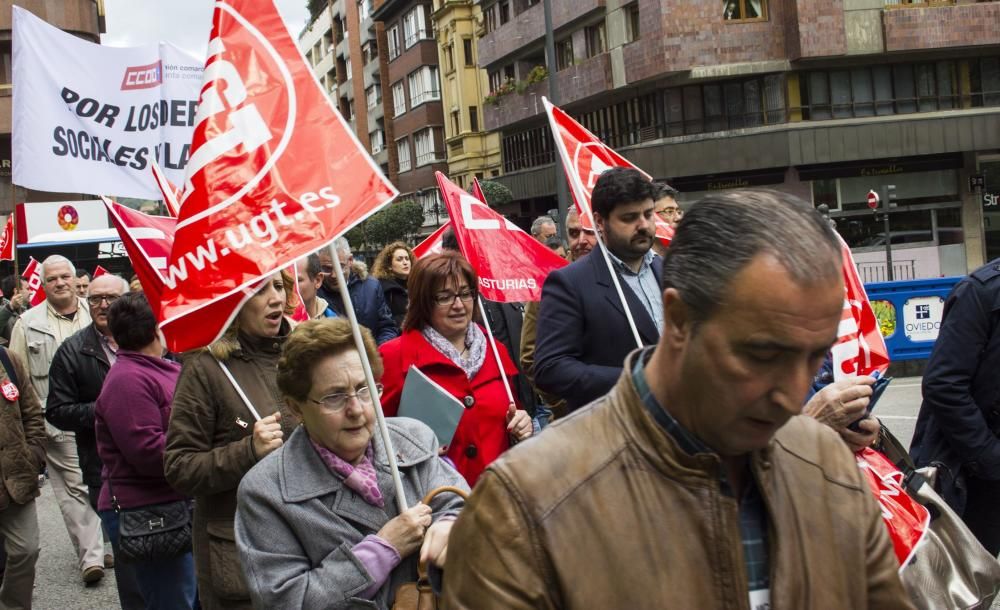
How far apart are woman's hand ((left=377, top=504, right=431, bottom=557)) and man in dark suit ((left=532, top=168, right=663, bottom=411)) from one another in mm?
1394

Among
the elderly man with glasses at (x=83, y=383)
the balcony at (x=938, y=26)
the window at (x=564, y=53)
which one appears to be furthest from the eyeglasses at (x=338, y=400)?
the window at (x=564, y=53)

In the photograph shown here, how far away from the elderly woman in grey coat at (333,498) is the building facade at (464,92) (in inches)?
1868

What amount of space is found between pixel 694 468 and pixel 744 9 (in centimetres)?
3407

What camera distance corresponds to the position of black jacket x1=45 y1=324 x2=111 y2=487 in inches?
256

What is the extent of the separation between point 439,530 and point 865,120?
33634mm

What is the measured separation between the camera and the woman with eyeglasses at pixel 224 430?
12.5ft

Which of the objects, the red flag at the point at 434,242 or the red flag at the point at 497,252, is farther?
the red flag at the point at 434,242

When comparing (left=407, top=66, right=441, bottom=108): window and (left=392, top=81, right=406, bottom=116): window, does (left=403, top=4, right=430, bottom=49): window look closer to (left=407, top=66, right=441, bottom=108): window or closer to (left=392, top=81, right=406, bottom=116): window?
(left=407, top=66, right=441, bottom=108): window

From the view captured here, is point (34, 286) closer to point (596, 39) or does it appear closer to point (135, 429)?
point (135, 429)

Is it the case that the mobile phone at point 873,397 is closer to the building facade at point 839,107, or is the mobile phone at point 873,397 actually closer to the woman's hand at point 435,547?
the woman's hand at point 435,547

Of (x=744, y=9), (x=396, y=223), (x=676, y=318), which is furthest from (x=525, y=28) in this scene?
(x=676, y=318)

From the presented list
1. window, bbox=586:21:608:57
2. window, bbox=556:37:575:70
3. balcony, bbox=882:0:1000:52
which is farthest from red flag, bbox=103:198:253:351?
window, bbox=556:37:575:70

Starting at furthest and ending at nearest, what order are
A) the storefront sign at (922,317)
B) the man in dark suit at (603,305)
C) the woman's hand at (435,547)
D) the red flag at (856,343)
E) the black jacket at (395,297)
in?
1. the storefront sign at (922,317)
2. the black jacket at (395,297)
3. the man in dark suit at (603,305)
4. the red flag at (856,343)
5. the woman's hand at (435,547)

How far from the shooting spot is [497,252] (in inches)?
245
